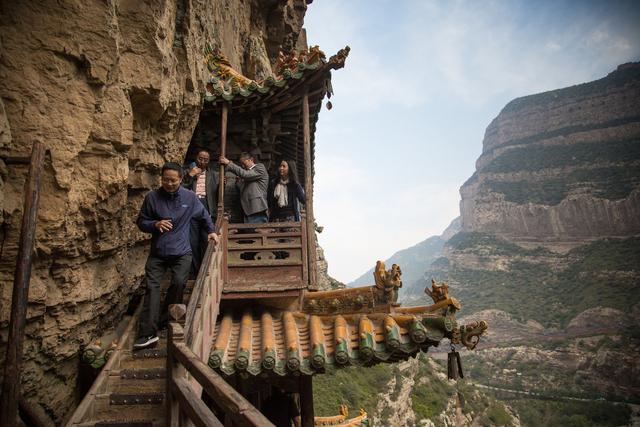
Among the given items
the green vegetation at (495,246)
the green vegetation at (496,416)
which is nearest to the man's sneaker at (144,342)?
the green vegetation at (496,416)

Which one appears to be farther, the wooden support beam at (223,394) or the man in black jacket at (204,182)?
the man in black jacket at (204,182)

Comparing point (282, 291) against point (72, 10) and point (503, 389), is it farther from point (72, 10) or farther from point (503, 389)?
point (503, 389)

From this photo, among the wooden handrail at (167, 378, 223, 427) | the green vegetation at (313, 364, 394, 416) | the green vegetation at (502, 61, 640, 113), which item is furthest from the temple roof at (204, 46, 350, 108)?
the green vegetation at (502, 61, 640, 113)

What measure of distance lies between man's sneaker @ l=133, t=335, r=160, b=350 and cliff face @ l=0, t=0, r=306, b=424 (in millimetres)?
710

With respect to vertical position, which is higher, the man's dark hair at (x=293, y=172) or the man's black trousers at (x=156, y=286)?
the man's dark hair at (x=293, y=172)

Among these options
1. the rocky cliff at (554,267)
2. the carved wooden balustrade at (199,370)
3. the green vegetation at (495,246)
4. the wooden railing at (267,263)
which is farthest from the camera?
the green vegetation at (495,246)

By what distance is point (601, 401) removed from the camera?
123ft

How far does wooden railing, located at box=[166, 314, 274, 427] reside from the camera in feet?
4.94

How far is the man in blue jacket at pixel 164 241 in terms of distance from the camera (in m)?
3.76

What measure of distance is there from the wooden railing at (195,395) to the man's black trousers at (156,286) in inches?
51.2

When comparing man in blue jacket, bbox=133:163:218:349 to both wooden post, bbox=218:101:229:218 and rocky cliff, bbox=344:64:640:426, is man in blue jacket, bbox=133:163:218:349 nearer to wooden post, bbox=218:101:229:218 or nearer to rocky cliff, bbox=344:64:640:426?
wooden post, bbox=218:101:229:218

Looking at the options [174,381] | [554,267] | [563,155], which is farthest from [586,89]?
Answer: [174,381]

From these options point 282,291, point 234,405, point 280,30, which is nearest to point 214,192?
point 282,291

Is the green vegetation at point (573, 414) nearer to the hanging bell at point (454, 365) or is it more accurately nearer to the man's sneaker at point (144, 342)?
the hanging bell at point (454, 365)
